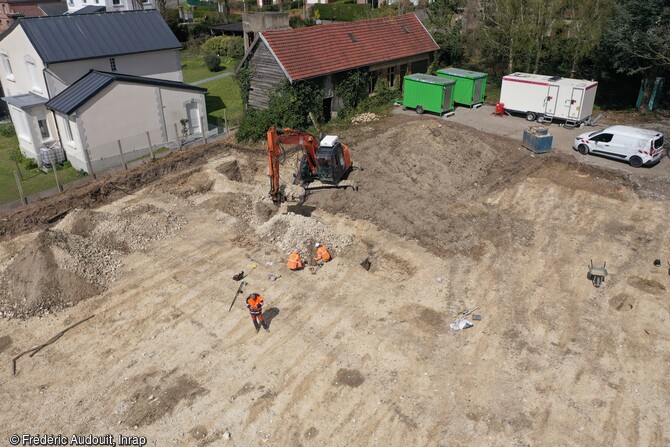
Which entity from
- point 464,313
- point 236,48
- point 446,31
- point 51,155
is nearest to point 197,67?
point 236,48

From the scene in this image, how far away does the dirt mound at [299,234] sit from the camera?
20125mm

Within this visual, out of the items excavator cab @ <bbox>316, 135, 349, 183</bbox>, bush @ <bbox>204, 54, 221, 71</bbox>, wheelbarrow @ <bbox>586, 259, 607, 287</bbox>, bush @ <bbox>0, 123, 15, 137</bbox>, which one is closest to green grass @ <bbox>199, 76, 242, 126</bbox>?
bush @ <bbox>204, 54, 221, 71</bbox>

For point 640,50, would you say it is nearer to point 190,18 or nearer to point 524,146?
point 524,146

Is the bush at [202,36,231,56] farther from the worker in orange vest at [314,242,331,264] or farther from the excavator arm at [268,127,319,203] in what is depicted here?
the worker in orange vest at [314,242,331,264]

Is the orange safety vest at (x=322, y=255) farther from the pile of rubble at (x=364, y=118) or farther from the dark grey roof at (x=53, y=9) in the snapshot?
the dark grey roof at (x=53, y=9)

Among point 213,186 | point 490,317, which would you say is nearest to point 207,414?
point 490,317

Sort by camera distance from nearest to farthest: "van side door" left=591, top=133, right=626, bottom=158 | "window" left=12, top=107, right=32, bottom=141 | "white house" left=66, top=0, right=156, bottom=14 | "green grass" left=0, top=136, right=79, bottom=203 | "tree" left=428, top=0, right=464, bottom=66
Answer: "green grass" left=0, top=136, right=79, bottom=203 → "van side door" left=591, top=133, right=626, bottom=158 → "window" left=12, top=107, right=32, bottom=141 → "tree" left=428, top=0, right=464, bottom=66 → "white house" left=66, top=0, right=156, bottom=14

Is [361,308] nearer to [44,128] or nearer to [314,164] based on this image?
[314,164]

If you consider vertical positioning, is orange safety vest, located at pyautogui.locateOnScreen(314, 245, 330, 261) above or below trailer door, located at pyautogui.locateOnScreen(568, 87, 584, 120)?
Result: below

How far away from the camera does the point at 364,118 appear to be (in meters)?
32.3

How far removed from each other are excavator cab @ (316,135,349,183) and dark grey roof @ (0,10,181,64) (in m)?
16.1

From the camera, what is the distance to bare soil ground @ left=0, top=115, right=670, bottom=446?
1322cm

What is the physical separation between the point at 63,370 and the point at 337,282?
28.7 ft

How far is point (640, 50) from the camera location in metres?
29.4
